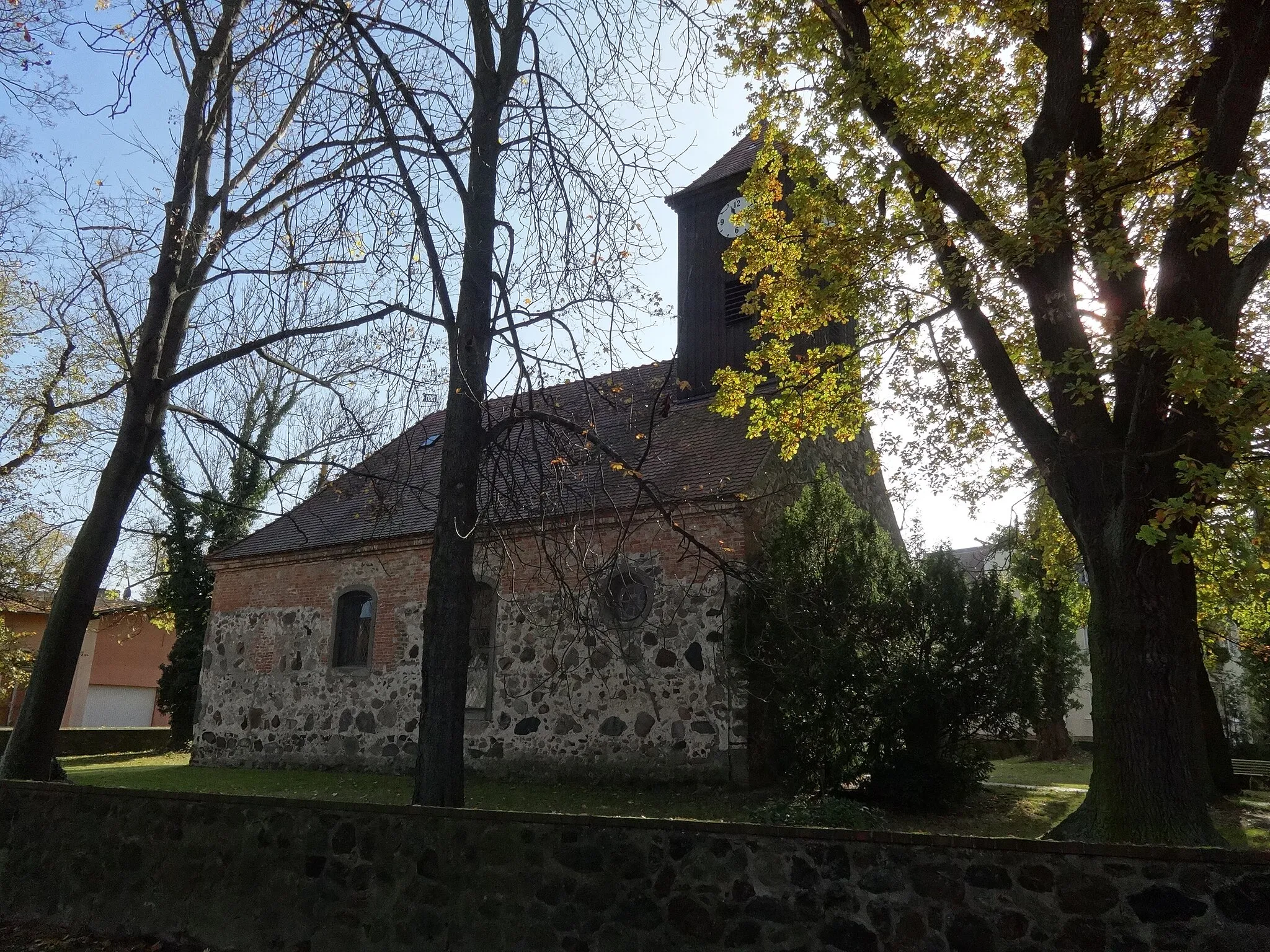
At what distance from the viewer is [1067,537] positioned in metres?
13.8

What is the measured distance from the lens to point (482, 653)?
14.2 m

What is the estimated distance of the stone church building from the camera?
37.8 ft

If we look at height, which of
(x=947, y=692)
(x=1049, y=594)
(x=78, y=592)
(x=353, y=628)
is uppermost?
(x=1049, y=594)

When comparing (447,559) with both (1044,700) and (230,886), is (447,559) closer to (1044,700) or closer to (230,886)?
(230,886)

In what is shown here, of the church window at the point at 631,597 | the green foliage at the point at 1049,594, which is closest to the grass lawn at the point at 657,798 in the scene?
the green foliage at the point at 1049,594

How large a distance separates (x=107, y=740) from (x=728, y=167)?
20.4 meters

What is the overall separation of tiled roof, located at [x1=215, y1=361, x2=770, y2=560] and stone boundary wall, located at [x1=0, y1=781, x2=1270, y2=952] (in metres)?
2.48

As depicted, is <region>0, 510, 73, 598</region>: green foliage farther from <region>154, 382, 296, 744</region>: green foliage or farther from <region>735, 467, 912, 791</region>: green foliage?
<region>735, 467, 912, 791</region>: green foliage

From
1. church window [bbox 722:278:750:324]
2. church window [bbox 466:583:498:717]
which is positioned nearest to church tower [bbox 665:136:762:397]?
church window [bbox 722:278:750:324]

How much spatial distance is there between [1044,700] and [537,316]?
28.1ft

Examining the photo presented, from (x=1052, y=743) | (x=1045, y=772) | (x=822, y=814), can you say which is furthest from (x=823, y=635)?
(x=1052, y=743)

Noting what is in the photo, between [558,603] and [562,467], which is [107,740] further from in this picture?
[562,467]

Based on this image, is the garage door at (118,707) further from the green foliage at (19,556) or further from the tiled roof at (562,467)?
the tiled roof at (562,467)

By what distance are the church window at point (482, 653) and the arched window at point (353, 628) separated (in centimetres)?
228
